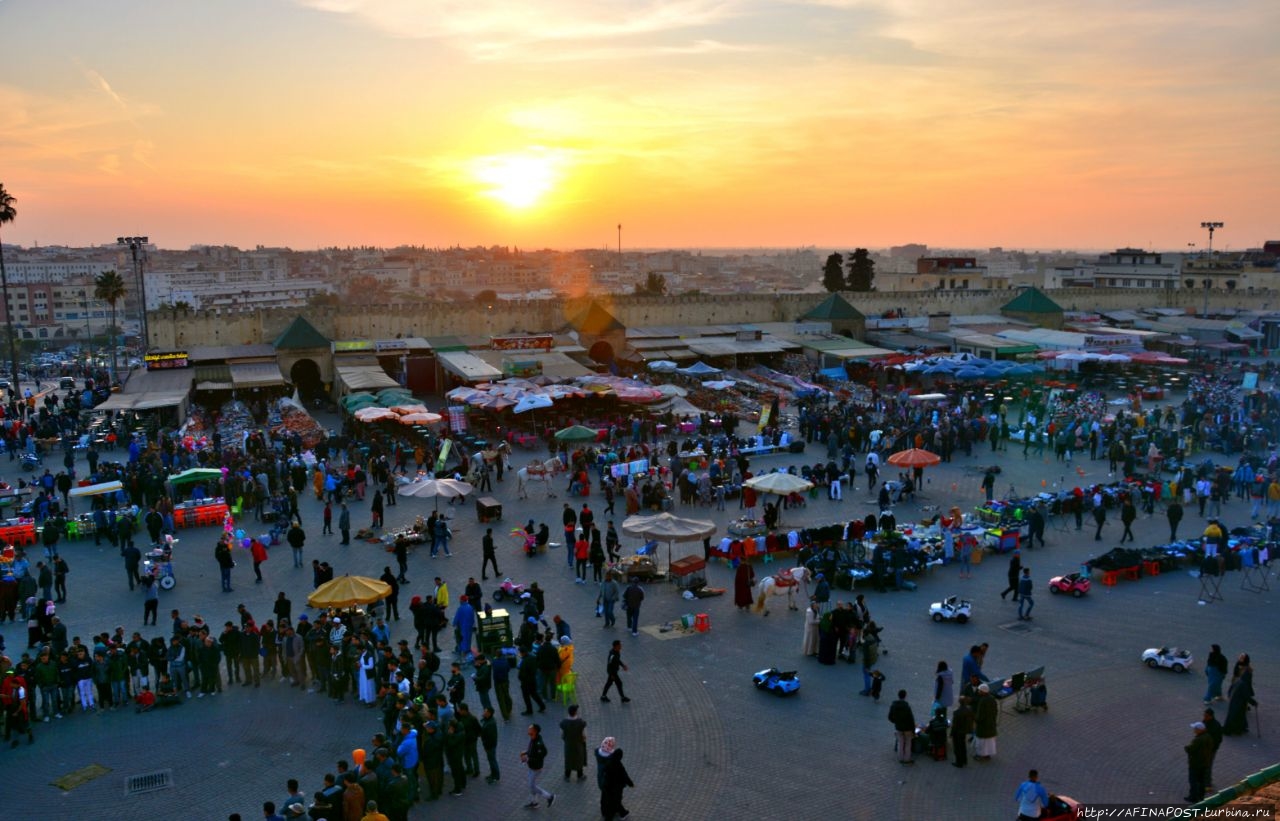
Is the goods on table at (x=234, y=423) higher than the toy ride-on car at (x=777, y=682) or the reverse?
higher

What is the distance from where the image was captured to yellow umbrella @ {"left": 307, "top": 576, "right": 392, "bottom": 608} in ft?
42.0

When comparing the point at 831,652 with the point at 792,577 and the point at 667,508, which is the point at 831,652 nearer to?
the point at 792,577

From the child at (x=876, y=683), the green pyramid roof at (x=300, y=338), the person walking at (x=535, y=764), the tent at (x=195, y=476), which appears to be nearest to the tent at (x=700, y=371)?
the green pyramid roof at (x=300, y=338)

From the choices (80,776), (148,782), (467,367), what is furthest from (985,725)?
(467,367)

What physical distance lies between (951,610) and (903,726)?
4.33 metres

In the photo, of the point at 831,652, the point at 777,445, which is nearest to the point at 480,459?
the point at 777,445

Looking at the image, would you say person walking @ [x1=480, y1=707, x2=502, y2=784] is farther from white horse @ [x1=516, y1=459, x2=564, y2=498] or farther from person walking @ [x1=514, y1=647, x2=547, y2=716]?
white horse @ [x1=516, y1=459, x2=564, y2=498]

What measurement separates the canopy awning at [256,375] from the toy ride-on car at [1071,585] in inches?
981

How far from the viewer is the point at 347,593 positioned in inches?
509

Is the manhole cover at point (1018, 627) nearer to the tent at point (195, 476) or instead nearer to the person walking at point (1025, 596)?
the person walking at point (1025, 596)

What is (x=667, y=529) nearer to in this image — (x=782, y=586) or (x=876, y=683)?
(x=782, y=586)

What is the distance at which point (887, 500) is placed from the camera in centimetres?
1978

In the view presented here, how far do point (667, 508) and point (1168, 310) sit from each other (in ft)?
158

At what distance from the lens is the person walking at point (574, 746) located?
383 inches
